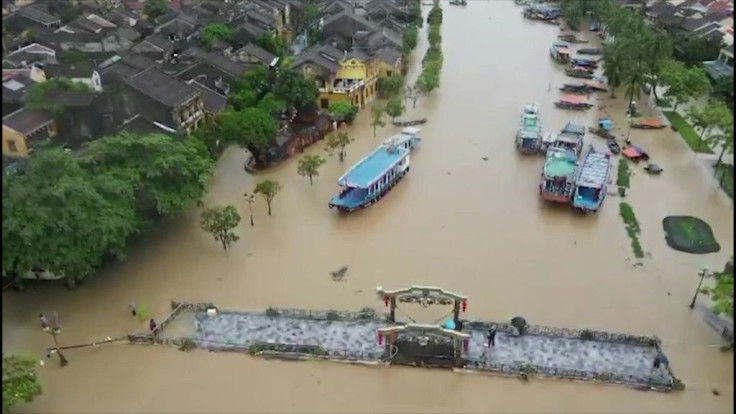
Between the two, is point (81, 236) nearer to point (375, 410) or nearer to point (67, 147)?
point (67, 147)

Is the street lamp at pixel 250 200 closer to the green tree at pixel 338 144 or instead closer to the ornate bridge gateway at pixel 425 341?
the green tree at pixel 338 144

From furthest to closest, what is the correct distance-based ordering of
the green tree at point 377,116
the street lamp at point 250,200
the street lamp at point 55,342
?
the green tree at point 377,116 < the street lamp at point 250,200 < the street lamp at point 55,342

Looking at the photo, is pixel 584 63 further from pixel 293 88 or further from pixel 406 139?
pixel 293 88

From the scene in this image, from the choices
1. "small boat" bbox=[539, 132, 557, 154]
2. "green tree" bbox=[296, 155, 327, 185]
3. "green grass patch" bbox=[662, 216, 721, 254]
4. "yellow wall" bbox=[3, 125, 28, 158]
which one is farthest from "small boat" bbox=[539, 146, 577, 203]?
"yellow wall" bbox=[3, 125, 28, 158]

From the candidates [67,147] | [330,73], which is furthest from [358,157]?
[67,147]

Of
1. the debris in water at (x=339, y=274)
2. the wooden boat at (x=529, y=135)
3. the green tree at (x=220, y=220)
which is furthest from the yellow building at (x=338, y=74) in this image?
the debris in water at (x=339, y=274)

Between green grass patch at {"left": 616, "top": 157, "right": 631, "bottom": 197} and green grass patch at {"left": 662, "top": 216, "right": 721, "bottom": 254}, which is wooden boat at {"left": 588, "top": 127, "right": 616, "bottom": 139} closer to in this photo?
green grass patch at {"left": 616, "top": 157, "right": 631, "bottom": 197}

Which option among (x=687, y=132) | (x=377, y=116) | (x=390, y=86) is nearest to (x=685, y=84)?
(x=687, y=132)
